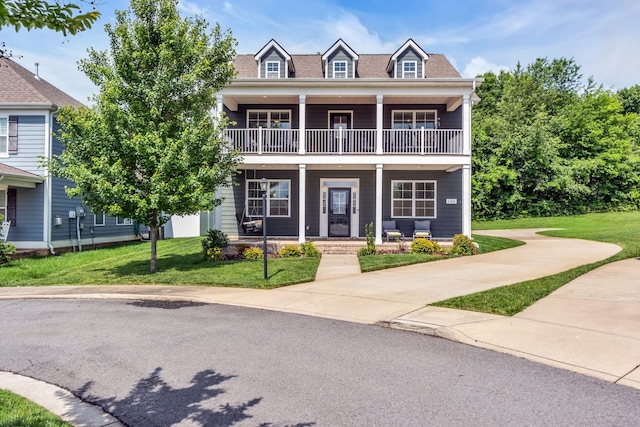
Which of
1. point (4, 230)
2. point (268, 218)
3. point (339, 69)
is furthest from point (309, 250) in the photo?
point (4, 230)

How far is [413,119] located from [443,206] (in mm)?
3851

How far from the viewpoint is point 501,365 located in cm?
478

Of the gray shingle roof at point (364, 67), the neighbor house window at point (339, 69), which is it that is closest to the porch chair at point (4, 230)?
the gray shingle roof at point (364, 67)

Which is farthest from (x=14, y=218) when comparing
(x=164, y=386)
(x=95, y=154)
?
(x=164, y=386)

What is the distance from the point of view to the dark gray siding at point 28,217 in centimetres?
1612

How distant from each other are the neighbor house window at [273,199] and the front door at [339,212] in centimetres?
181

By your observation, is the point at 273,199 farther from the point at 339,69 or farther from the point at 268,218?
the point at 339,69

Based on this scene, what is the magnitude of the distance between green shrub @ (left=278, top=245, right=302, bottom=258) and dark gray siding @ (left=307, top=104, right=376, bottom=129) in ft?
18.8

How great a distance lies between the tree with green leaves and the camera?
10.9 meters

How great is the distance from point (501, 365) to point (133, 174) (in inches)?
404

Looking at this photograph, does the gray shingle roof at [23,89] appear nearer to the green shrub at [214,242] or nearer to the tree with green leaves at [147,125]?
the tree with green leaves at [147,125]

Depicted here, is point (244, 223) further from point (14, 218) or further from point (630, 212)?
point (630, 212)

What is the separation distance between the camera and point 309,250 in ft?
48.1

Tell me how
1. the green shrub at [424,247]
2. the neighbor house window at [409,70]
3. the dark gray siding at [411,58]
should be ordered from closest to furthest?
the green shrub at [424,247] < the dark gray siding at [411,58] < the neighbor house window at [409,70]
